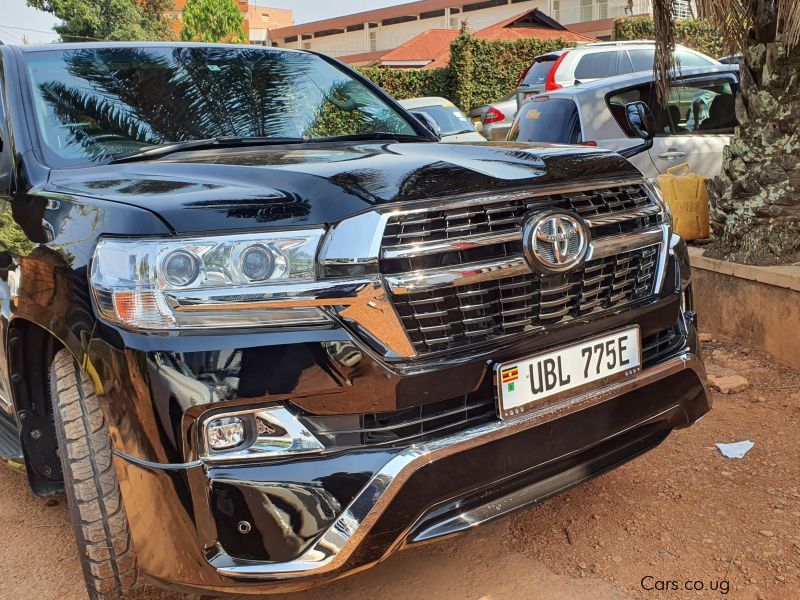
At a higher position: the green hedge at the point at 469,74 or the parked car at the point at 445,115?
the green hedge at the point at 469,74

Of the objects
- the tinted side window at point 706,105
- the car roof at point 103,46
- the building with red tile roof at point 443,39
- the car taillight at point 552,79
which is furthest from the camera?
the building with red tile roof at point 443,39

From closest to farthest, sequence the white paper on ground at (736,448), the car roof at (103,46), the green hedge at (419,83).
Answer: the car roof at (103,46) < the white paper on ground at (736,448) < the green hedge at (419,83)

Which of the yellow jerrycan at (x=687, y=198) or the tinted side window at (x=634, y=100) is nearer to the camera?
the yellow jerrycan at (x=687, y=198)

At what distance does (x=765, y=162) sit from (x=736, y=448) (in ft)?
6.45

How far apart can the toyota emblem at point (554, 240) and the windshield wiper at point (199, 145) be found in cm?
126

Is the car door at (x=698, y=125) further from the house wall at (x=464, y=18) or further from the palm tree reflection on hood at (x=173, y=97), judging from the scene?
Answer: the house wall at (x=464, y=18)

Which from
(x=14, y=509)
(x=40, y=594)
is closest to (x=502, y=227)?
(x=40, y=594)

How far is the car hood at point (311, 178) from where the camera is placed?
1.83 metres

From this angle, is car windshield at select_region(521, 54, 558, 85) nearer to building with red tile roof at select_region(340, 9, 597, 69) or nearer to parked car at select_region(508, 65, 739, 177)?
parked car at select_region(508, 65, 739, 177)

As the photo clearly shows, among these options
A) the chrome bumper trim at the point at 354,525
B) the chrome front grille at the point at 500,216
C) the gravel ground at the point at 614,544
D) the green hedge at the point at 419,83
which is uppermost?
the green hedge at the point at 419,83

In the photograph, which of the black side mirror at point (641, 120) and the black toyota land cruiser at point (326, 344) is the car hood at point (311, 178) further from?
the black side mirror at point (641, 120)

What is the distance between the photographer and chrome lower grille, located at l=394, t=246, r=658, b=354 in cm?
185

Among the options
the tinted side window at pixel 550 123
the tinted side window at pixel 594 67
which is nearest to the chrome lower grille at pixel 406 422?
the tinted side window at pixel 550 123

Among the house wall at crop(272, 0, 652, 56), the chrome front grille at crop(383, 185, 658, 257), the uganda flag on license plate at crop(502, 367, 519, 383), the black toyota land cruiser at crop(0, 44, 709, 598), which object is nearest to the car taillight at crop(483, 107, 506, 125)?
the black toyota land cruiser at crop(0, 44, 709, 598)
